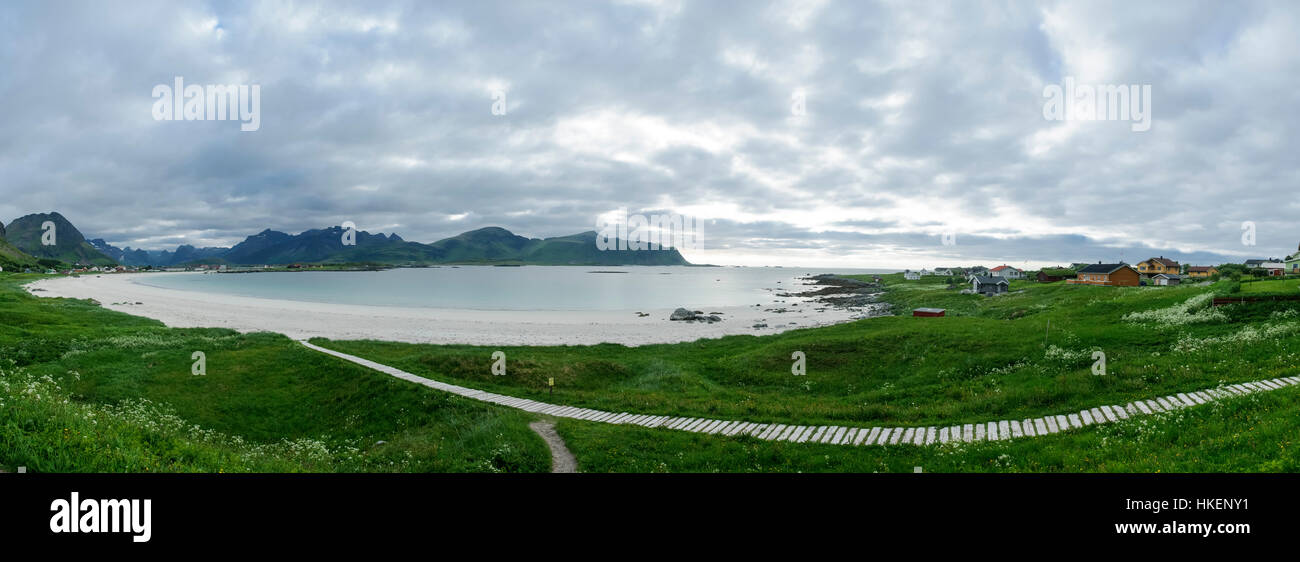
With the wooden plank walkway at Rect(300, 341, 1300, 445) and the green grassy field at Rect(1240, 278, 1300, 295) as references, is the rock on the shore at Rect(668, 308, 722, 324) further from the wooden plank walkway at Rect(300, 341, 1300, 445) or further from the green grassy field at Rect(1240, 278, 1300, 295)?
the wooden plank walkway at Rect(300, 341, 1300, 445)

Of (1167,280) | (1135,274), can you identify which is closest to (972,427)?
(1135,274)

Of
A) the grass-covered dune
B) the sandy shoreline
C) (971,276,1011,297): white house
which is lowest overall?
the sandy shoreline

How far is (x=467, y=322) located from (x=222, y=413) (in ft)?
188

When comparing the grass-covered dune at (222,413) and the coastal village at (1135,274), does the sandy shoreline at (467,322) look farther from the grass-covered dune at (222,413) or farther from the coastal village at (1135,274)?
the coastal village at (1135,274)

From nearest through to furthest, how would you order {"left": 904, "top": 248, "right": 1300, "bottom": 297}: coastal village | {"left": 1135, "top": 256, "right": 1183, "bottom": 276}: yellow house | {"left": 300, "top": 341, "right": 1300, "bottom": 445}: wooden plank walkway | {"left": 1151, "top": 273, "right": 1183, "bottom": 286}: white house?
1. {"left": 300, "top": 341, "right": 1300, "bottom": 445}: wooden plank walkway
2. {"left": 904, "top": 248, "right": 1300, "bottom": 297}: coastal village
3. {"left": 1151, "top": 273, "right": 1183, "bottom": 286}: white house
4. {"left": 1135, "top": 256, "right": 1183, "bottom": 276}: yellow house

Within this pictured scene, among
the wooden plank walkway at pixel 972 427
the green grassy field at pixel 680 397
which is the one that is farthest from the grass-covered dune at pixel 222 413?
the wooden plank walkway at pixel 972 427

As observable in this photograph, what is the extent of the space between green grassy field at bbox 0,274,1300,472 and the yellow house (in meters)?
117

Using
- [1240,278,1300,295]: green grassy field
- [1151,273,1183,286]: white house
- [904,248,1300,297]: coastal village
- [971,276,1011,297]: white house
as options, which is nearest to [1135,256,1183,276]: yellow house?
[904,248,1300,297]: coastal village

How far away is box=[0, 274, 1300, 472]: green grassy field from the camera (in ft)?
36.8

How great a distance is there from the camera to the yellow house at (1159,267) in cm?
12694

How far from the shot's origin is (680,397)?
25891 mm

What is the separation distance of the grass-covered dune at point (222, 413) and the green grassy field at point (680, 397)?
9cm
